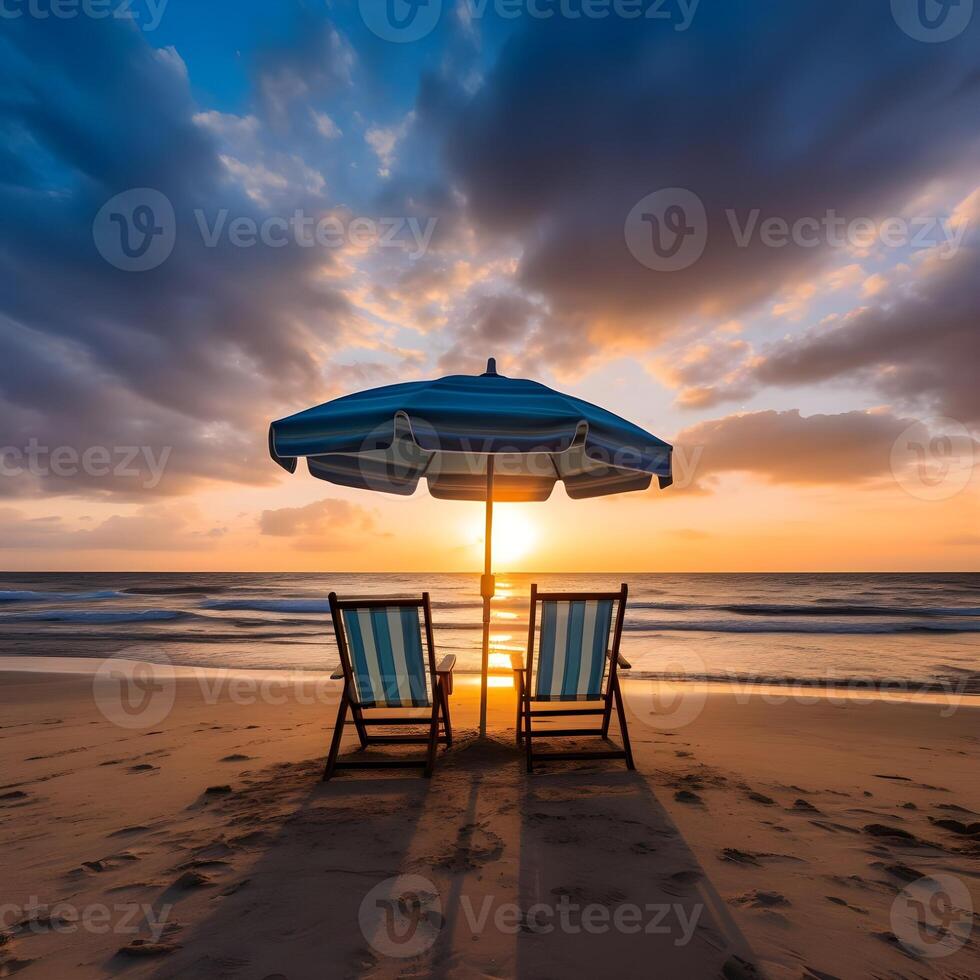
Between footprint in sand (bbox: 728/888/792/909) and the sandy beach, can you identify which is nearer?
the sandy beach

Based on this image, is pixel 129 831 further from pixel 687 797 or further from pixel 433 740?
pixel 687 797

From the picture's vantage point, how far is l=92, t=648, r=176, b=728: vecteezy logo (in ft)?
19.8

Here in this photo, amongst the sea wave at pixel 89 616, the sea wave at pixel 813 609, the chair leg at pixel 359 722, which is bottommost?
the sea wave at pixel 89 616

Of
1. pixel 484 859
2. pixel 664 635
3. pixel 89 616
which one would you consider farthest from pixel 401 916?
pixel 89 616

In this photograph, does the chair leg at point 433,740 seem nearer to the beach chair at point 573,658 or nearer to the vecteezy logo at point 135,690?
the beach chair at point 573,658

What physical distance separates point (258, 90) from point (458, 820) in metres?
9.13

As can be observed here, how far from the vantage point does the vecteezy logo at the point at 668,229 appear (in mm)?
6055

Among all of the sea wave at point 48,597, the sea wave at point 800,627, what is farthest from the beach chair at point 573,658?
the sea wave at point 48,597

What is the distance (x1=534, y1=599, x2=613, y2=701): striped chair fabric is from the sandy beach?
0.55 m
